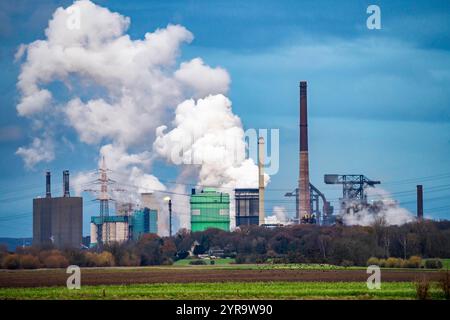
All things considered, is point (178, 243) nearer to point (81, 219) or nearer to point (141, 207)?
point (81, 219)

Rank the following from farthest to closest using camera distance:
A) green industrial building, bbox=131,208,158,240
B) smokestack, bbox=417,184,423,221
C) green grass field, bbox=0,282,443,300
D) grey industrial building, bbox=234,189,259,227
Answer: green industrial building, bbox=131,208,158,240 < grey industrial building, bbox=234,189,259,227 < smokestack, bbox=417,184,423,221 < green grass field, bbox=0,282,443,300

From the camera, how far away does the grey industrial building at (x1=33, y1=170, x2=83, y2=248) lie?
120 meters

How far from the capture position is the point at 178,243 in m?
112

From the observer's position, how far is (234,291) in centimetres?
4231

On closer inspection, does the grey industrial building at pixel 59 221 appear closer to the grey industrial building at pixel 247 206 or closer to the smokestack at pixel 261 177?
the grey industrial building at pixel 247 206

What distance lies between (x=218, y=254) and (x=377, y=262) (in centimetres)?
3579

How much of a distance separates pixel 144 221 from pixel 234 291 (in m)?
96.0

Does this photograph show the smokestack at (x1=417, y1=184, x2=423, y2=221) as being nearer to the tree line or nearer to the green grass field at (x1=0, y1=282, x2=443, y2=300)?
the tree line

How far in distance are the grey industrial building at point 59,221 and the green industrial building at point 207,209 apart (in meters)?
17.2

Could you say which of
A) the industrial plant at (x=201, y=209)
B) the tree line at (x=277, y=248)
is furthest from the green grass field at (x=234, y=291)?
the industrial plant at (x=201, y=209)

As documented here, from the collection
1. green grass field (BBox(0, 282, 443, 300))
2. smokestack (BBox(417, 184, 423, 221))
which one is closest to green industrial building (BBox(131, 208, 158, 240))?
smokestack (BBox(417, 184, 423, 221))

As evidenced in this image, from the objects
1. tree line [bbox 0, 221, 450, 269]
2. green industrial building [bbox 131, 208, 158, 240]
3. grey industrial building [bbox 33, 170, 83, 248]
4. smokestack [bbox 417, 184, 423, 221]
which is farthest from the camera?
green industrial building [bbox 131, 208, 158, 240]

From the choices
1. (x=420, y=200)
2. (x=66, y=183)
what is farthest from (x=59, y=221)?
(x=420, y=200)
